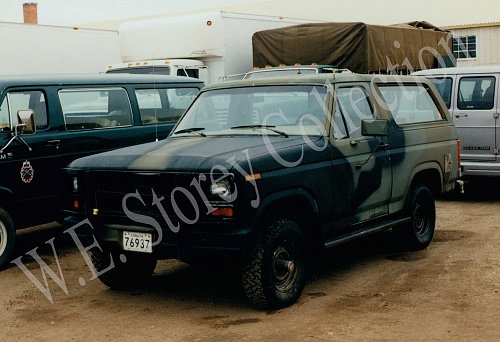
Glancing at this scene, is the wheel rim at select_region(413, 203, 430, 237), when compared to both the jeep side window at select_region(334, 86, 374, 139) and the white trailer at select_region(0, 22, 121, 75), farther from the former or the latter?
the white trailer at select_region(0, 22, 121, 75)

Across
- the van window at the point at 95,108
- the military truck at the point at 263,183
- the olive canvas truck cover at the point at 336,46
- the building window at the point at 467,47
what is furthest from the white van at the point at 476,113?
the building window at the point at 467,47

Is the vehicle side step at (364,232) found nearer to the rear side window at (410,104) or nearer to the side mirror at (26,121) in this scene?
the rear side window at (410,104)

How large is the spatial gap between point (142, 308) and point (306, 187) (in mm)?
1738

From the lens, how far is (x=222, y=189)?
234 inches

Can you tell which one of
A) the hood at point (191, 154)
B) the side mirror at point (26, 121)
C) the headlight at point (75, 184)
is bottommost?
the headlight at point (75, 184)

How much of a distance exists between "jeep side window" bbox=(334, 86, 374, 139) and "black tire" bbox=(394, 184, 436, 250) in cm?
117

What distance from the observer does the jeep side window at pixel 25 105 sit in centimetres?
813

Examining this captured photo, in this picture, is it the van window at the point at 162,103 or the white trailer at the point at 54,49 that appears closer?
the van window at the point at 162,103

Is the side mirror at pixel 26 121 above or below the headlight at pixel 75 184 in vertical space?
above

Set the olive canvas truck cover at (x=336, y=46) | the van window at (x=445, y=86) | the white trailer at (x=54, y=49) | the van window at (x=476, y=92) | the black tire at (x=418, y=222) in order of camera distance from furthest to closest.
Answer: the white trailer at (x=54, y=49) → the olive canvas truck cover at (x=336, y=46) → the van window at (x=445, y=86) → the van window at (x=476, y=92) → the black tire at (x=418, y=222)

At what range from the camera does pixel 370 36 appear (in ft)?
51.4

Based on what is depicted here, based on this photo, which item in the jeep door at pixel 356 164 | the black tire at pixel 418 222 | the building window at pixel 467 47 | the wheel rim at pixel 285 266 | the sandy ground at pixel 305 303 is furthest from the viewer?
the building window at pixel 467 47

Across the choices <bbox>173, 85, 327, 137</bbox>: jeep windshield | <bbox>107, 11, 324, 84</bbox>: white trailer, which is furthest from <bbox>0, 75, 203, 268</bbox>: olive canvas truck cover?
<bbox>107, 11, 324, 84</bbox>: white trailer

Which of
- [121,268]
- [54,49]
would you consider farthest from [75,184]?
[54,49]
